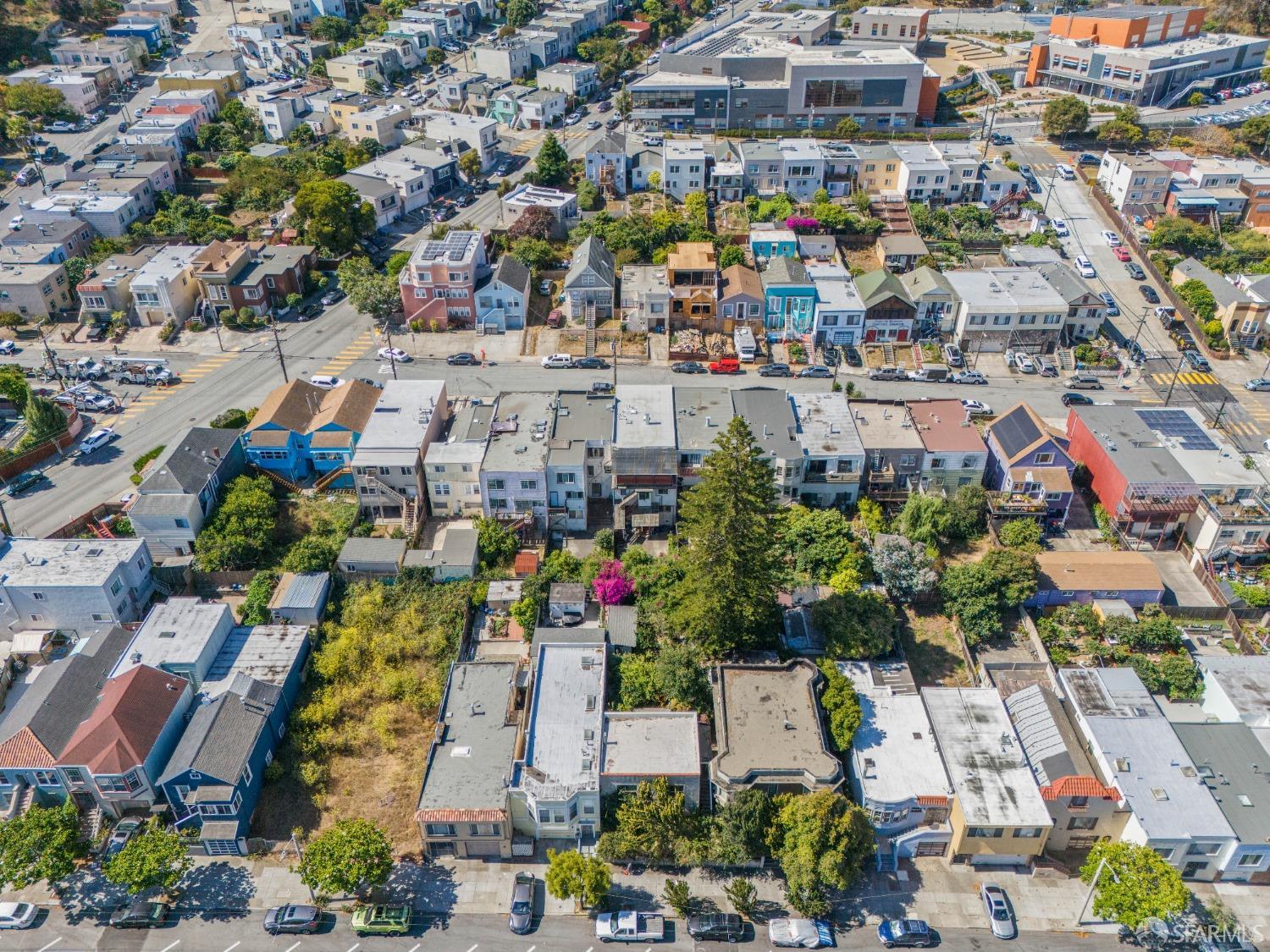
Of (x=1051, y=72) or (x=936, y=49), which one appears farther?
(x=936, y=49)

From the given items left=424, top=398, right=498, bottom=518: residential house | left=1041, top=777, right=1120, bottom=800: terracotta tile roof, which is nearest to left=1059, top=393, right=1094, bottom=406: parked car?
left=1041, top=777, right=1120, bottom=800: terracotta tile roof

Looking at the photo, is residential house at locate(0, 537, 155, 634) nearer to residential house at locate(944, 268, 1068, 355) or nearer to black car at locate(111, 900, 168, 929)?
black car at locate(111, 900, 168, 929)

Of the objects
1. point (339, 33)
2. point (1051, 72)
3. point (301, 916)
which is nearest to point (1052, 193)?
point (1051, 72)


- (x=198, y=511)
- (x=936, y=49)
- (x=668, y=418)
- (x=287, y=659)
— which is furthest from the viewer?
(x=936, y=49)

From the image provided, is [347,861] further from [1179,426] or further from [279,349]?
[1179,426]

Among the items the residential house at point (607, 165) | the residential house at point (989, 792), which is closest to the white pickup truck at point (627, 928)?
the residential house at point (989, 792)

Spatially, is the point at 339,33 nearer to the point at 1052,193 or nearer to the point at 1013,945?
the point at 1052,193
